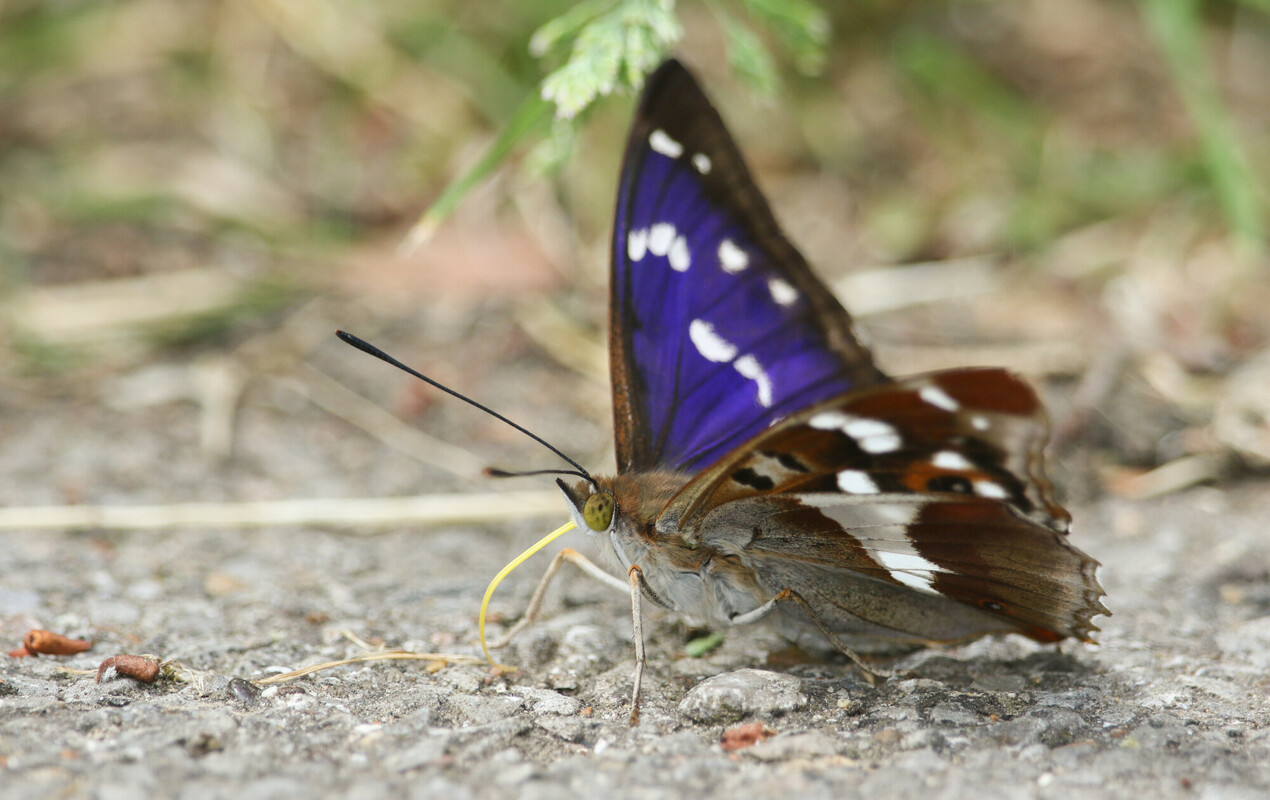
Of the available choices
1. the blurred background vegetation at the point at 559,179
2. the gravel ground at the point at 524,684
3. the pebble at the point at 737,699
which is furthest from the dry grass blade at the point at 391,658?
the blurred background vegetation at the point at 559,179

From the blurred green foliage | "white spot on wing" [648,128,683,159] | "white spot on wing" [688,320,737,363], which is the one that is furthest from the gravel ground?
the blurred green foliage

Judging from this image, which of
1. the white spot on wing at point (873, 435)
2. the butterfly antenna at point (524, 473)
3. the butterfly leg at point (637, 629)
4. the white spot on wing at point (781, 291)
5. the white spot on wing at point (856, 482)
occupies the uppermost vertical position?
the white spot on wing at point (781, 291)

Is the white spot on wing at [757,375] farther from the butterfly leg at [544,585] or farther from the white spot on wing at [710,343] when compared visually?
the butterfly leg at [544,585]

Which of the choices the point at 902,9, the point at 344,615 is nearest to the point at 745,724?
the point at 344,615

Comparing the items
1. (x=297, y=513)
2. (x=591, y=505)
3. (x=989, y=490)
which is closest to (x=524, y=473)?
(x=591, y=505)

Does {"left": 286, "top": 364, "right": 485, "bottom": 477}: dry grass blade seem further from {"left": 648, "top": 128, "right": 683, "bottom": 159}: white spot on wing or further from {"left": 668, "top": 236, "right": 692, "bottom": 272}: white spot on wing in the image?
{"left": 648, "top": 128, "right": 683, "bottom": 159}: white spot on wing

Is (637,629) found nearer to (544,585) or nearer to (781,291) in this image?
(544,585)

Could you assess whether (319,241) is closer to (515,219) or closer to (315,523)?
(515,219)
